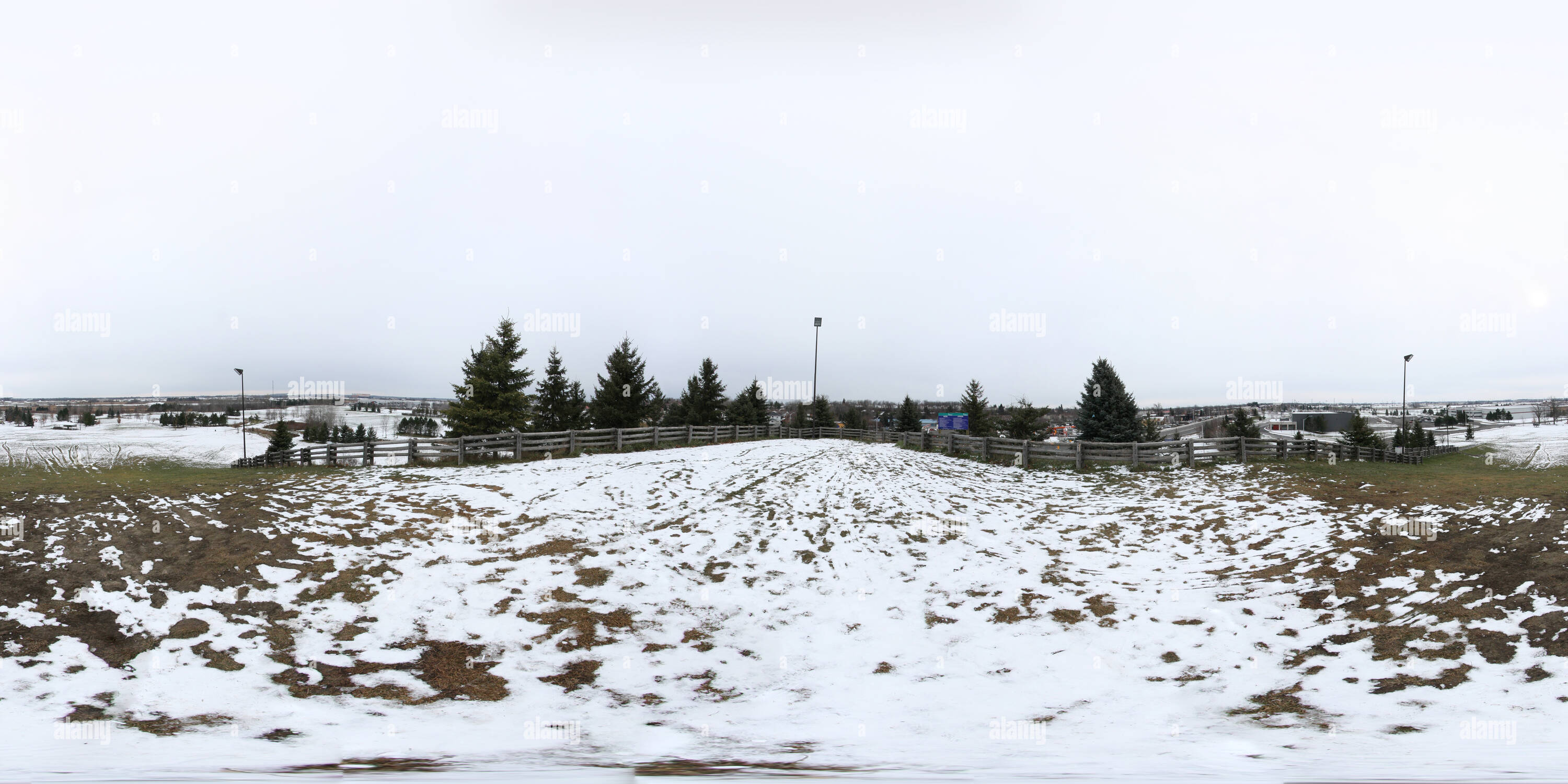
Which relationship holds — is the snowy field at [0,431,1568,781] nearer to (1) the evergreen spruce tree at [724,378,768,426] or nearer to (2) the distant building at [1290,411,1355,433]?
(1) the evergreen spruce tree at [724,378,768,426]

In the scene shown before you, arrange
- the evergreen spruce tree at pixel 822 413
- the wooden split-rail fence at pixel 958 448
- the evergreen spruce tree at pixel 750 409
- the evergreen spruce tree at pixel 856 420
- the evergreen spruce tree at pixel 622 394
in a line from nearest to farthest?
the wooden split-rail fence at pixel 958 448 → the evergreen spruce tree at pixel 622 394 → the evergreen spruce tree at pixel 750 409 → the evergreen spruce tree at pixel 822 413 → the evergreen spruce tree at pixel 856 420

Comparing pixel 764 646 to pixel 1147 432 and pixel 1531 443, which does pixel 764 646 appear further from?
A: pixel 1531 443

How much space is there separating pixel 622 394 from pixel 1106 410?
1115 inches

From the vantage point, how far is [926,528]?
11.8 metres

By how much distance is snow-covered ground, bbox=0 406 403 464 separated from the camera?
44.7 metres

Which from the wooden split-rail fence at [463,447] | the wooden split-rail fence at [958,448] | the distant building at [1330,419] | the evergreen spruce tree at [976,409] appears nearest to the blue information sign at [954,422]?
the evergreen spruce tree at [976,409]

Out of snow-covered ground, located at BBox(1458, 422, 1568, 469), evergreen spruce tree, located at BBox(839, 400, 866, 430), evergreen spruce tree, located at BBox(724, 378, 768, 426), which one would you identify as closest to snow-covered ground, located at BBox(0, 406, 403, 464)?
evergreen spruce tree, located at BBox(724, 378, 768, 426)

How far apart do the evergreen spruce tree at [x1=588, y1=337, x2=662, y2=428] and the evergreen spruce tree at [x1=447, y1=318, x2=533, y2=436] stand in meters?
7.50

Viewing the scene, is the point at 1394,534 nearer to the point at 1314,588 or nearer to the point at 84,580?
the point at 1314,588

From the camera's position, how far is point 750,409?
46.6m

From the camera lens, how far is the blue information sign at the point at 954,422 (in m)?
43.1

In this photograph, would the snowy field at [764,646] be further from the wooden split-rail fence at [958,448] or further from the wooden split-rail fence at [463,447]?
the wooden split-rail fence at [958,448]

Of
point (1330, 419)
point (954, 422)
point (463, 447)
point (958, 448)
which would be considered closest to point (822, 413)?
point (954, 422)

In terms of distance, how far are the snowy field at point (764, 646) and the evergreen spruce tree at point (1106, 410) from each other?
1829 centimetres
